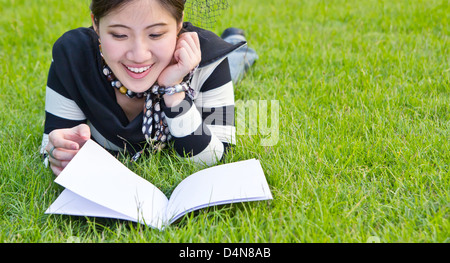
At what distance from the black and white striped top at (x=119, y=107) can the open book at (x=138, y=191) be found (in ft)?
0.98

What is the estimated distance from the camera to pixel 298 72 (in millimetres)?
3816

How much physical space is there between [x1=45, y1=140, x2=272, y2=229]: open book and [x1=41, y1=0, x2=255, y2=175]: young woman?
19 cm

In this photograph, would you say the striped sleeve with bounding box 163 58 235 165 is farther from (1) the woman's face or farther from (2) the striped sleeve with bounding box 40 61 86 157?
(2) the striped sleeve with bounding box 40 61 86 157

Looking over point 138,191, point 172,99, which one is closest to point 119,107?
point 172,99

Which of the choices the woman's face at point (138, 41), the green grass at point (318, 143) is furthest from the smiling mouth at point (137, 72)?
the green grass at point (318, 143)

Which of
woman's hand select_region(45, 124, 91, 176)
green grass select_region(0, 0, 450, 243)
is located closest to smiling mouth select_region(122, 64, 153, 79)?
woman's hand select_region(45, 124, 91, 176)

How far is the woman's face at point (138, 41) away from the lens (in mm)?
2184

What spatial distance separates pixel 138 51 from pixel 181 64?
9.5 inches

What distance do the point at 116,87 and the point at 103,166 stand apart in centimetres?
48

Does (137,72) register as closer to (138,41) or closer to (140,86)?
(140,86)

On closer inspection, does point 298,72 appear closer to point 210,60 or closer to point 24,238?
point 210,60

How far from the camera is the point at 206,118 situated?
8.79 feet

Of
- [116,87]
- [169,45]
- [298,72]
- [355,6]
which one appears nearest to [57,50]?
[116,87]

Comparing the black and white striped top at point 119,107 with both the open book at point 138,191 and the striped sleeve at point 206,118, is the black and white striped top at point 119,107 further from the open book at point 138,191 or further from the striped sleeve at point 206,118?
the open book at point 138,191
